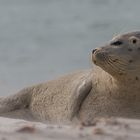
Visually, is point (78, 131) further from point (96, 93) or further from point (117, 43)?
point (96, 93)

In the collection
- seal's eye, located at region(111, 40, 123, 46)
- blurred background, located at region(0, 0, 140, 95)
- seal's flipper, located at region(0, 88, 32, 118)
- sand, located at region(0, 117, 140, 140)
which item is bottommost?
sand, located at region(0, 117, 140, 140)

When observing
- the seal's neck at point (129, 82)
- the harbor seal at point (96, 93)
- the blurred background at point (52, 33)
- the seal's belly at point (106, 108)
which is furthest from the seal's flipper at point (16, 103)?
the blurred background at point (52, 33)

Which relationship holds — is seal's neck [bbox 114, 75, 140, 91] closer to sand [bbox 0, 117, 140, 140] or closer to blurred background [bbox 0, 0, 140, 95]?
sand [bbox 0, 117, 140, 140]

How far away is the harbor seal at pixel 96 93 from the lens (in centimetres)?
853

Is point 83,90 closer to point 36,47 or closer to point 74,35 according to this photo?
point 36,47

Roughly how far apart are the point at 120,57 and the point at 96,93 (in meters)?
0.72

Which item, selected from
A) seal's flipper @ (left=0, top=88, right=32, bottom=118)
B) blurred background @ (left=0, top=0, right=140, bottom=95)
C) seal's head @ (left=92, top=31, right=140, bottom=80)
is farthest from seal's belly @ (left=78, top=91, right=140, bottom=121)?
blurred background @ (left=0, top=0, right=140, bottom=95)

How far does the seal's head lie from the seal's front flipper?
65 centimetres

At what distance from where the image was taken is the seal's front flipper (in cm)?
906

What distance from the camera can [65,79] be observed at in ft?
32.5

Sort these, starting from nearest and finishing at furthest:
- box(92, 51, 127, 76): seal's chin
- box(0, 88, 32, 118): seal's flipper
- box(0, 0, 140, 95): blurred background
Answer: box(92, 51, 127, 76): seal's chin, box(0, 88, 32, 118): seal's flipper, box(0, 0, 140, 95): blurred background

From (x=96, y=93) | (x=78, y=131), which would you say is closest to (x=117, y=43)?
(x=96, y=93)

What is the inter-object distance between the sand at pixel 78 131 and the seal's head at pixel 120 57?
244 cm

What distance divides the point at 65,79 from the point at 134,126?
4.10 m
